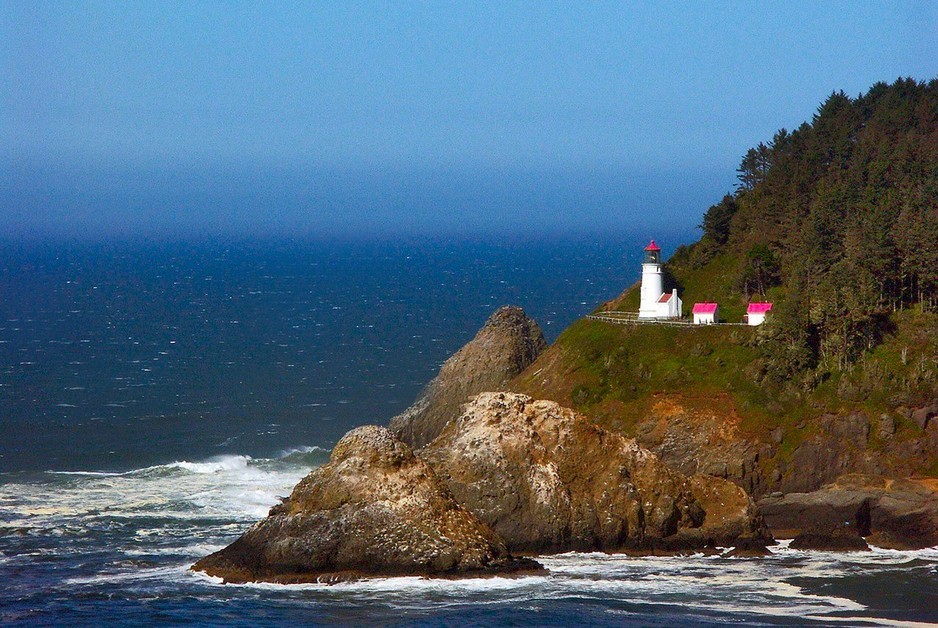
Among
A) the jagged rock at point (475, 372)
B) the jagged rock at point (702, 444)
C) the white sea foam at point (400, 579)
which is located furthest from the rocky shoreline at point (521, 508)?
the jagged rock at point (475, 372)

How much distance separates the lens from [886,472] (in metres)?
65.7

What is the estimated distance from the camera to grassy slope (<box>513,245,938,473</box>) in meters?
69.5

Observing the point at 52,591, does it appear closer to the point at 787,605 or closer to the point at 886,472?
the point at 787,605

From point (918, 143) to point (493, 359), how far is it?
1368 inches

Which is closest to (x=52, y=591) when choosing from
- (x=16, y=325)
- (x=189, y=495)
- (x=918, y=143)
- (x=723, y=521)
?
(x=189, y=495)

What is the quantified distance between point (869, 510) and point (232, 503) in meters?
29.4

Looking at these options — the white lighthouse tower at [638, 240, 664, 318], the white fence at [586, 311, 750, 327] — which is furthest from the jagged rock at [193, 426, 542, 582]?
the white lighthouse tower at [638, 240, 664, 318]

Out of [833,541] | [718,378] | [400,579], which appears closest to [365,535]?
[400,579]

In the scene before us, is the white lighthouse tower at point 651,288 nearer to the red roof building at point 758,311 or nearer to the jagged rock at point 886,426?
the red roof building at point 758,311

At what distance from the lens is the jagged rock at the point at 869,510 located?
61.2 meters

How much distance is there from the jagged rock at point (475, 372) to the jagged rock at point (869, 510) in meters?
22.3

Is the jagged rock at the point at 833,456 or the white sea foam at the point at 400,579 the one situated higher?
the jagged rock at the point at 833,456

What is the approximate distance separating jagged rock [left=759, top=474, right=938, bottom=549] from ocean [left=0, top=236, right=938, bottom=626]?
7.62 ft

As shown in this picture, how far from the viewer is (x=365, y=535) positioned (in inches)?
2164
